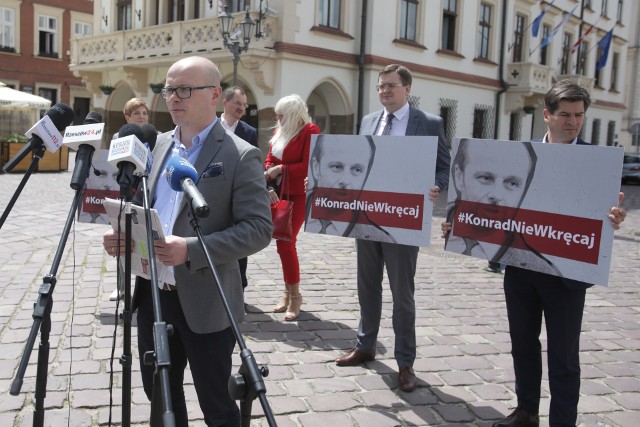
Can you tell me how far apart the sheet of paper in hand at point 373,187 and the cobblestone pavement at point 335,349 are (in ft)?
3.36

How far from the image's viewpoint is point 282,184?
535 cm

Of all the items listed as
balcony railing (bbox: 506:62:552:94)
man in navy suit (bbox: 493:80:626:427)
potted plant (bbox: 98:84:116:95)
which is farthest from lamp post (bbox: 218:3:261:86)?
balcony railing (bbox: 506:62:552:94)

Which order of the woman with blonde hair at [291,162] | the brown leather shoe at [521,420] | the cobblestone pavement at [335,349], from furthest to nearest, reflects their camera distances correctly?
the woman with blonde hair at [291,162], the cobblestone pavement at [335,349], the brown leather shoe at [521,420]

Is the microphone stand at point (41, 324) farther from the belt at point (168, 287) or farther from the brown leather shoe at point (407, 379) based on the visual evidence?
the brown leather shoe at point (407, 379)

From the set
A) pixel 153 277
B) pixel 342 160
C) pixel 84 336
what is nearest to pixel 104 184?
pixel 84 336

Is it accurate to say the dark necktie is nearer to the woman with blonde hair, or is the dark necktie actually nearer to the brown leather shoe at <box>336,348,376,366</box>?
the woman with blonde hair

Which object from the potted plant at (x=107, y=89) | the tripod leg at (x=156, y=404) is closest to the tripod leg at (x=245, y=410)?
the tripod leg at (x=156, y=404)

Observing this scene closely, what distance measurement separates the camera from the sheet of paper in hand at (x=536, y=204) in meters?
2.94

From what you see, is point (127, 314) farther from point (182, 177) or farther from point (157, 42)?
point (157, 42)

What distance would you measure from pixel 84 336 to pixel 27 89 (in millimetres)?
33336

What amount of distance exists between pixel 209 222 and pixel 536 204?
66.9 inches

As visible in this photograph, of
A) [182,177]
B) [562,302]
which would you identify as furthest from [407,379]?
[182,177]

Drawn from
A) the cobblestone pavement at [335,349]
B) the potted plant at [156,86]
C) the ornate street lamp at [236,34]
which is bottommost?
the cobblestone pavement at [335,349]

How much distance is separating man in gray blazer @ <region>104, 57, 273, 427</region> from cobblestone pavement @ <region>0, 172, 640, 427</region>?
1.83 ft
